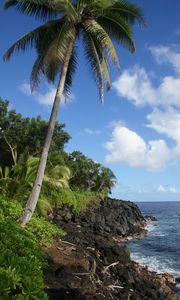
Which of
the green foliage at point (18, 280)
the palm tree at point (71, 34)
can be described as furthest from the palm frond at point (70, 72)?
the green foliage at point (18, 280)

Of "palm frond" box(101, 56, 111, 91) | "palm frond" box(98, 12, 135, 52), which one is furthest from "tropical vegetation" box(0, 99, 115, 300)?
"palm frond" box(98, 12, 135, 52)

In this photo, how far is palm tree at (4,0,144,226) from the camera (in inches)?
615

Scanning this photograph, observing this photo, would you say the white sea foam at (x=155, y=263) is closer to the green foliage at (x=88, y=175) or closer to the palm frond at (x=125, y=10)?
the palm frond at (x=125, y=10)

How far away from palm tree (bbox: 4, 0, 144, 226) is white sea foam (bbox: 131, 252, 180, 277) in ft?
41.3

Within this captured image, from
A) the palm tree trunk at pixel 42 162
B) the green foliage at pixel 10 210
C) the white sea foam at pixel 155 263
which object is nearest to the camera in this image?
the palm tree trunk at pixel 42 162

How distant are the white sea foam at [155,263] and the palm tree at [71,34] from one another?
496 inches

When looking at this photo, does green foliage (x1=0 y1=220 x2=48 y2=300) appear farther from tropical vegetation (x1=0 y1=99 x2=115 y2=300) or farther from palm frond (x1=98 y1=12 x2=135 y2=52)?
palm frond (x1=98 y1=12 x2=135 y2=52)

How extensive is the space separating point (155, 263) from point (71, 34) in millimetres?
17206

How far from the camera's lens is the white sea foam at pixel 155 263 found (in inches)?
953

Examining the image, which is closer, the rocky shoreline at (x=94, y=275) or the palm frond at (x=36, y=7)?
the rocky shoreline at (x=94, y=275)

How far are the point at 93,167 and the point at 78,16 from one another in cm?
4432

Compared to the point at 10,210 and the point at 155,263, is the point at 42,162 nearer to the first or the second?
the point at 10,210

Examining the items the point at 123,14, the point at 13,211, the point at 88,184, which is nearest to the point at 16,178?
the point at 13,211

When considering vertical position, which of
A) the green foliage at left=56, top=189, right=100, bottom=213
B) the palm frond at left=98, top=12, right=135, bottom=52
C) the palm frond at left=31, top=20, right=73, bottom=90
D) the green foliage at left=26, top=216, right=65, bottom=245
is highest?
the palm frond at left=98, top=12, right=135, bottom=52
